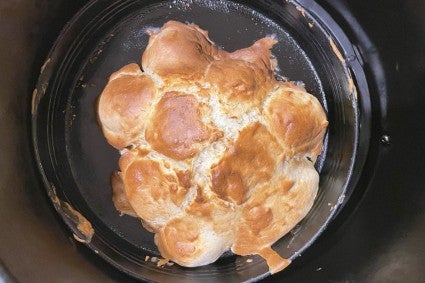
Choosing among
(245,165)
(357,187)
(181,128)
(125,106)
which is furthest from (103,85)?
(357,187)

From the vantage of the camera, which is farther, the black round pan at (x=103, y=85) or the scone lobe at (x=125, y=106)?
the black round pan at (x=103, y=85)

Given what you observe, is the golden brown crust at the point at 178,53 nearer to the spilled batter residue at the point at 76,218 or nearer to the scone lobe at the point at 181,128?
the scone lobe at the point at 181,128

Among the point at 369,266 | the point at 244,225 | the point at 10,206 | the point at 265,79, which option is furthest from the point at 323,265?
the point at 10,206

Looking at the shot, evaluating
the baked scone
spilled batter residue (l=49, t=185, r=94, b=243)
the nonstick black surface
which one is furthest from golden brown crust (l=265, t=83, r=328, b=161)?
spilled batter residue (l=49, t=185, r=94, b=243)

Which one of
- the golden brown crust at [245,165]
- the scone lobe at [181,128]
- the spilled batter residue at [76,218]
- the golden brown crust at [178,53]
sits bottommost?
the spilled batter residue at [76,218]

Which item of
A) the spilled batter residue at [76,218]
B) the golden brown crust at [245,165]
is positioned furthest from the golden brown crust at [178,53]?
the spilled batter residue at [76,218]

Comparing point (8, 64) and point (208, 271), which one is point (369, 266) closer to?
point (208, 271)

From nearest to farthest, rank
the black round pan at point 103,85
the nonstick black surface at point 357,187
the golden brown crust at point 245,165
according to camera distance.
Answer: the golden brown crust at point 245,165 < the nonstick black surface at point 357,187 < the black round pan at point 103,85
